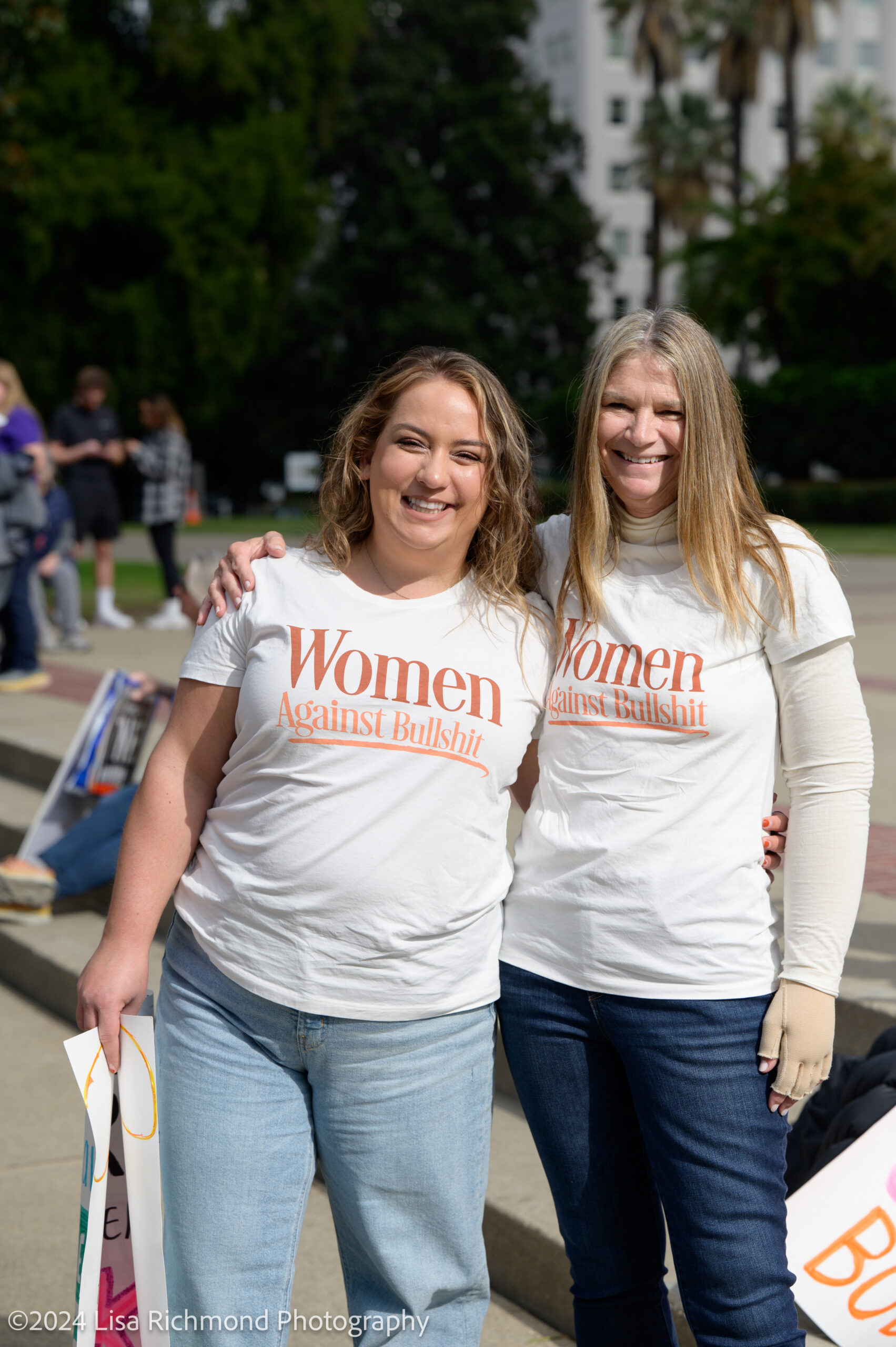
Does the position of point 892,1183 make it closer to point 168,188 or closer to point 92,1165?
point 92,1165

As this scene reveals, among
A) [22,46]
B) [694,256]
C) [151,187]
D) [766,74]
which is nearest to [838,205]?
[694,256]

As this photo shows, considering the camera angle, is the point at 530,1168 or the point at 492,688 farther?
the point at 530,1168

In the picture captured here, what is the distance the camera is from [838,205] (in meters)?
34.9

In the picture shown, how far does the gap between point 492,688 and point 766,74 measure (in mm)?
80105

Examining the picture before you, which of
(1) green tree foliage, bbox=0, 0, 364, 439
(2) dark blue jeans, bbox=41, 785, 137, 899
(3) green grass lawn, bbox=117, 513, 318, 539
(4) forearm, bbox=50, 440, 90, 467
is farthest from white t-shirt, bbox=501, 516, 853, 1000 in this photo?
(1) green tree foliage, bbox=0, 0, 364, 439

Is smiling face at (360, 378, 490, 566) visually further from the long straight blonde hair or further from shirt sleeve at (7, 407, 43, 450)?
shirt sleeve at (7, 407, 43, 450)

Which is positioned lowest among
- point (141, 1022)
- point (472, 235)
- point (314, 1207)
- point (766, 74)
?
point (314, 1207)

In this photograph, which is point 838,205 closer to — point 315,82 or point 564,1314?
point 315,82

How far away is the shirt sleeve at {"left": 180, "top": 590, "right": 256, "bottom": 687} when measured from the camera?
2008 mm

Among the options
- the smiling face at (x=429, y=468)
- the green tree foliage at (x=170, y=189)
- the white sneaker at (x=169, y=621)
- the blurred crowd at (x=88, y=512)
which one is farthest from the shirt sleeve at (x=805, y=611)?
the green tree foliage at (x=170, y=189)

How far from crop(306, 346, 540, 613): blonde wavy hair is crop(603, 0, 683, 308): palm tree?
45.8 meters

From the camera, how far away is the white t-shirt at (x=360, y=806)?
6.29 feet

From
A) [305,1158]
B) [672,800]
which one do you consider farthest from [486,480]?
[305,1158]

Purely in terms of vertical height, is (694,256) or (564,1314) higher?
(694,256)
